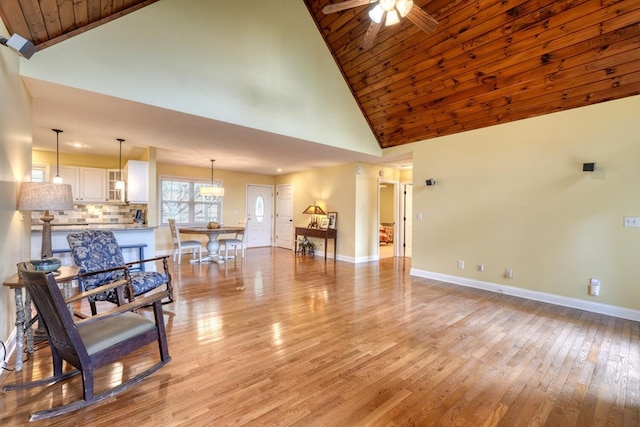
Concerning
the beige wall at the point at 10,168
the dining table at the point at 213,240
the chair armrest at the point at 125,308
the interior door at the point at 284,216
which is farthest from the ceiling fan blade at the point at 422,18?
the interior door at the point at 284,216

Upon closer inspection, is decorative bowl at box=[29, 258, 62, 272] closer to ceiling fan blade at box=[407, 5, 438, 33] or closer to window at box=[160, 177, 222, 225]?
ceiling fan blade at box=[407, 5, 438, 33]

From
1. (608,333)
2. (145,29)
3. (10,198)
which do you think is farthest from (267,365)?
(145,29)

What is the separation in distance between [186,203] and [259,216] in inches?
85.5

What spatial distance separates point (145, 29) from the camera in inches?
125

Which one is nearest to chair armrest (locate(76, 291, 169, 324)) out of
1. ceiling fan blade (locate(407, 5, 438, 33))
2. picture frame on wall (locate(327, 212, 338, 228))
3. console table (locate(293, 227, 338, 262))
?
ceiling fan blade (locate(407, 5, 438, 33))

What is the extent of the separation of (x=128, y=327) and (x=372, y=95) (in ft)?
15.6

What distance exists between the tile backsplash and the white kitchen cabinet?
77cm

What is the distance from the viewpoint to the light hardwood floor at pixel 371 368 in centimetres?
168

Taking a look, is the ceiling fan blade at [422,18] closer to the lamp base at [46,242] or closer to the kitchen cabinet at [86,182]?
the lamp base at [46,242]

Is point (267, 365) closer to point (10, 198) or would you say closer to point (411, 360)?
point (411, 360)

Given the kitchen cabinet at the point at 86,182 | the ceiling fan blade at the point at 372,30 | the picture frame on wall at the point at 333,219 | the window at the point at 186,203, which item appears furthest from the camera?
the window at the point at 186,203

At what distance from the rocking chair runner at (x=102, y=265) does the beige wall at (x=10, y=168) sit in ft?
1.43

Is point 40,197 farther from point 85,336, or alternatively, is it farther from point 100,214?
point 100,214

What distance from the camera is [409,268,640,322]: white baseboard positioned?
3.31 m
